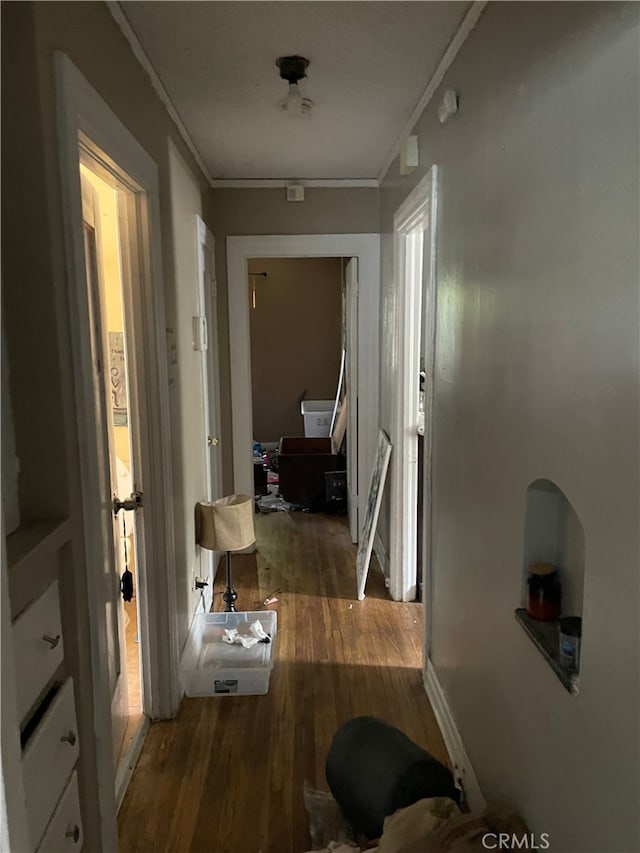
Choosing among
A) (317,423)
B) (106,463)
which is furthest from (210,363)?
(317,423)

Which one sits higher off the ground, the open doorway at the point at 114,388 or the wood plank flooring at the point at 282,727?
the open doorway at the point at 114,388

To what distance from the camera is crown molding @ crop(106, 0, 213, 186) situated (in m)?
1.76

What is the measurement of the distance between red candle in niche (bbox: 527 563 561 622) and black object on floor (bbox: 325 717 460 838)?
25.4 inches

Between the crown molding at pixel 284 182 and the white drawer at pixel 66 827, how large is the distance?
3.32 m

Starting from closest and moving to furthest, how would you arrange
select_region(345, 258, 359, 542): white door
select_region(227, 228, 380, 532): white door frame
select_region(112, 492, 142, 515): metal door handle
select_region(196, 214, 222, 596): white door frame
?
select_region(112, 492, 142, 515): metal door handle, select_region(196, 214, 222, 596): white door frame, select_region(227, 228, 380, 532): white door frame, select_region(345, 258, 359, 542): white door

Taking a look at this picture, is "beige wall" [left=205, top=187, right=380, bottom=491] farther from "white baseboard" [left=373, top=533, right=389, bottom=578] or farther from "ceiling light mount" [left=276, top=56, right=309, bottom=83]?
"white baseboard" [left=373, top=533, right=389, bottom=578]

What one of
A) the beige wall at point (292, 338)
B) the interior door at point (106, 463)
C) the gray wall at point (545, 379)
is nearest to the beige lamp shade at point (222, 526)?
the interior door at point (106, 463)

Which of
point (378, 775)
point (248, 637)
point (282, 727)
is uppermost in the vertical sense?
point (378, 775)

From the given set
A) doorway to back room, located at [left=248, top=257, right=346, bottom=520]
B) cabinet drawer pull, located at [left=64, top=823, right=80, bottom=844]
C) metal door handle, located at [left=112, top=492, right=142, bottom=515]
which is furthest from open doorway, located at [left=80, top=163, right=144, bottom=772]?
doorway to back room, located at [left=248, top=257, right=346, bottom=520]

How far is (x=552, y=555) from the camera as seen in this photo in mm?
1521

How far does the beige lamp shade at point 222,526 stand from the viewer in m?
2.99

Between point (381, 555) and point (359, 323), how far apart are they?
4.94 ft

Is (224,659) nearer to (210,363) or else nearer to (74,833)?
(74,833)

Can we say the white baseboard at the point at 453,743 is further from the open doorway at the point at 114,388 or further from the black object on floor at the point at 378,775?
the open doorway at the point at 114,388
